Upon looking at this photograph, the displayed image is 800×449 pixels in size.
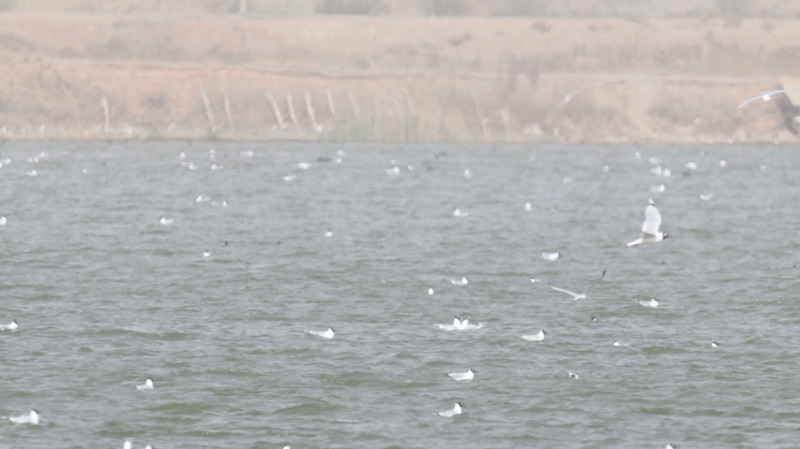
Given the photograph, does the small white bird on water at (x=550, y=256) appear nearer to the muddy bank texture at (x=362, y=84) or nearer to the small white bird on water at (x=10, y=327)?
the small white bird on water at (x=10, y=327)

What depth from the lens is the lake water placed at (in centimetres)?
1902

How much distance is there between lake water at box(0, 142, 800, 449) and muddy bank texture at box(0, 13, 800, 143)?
23677 millimetres

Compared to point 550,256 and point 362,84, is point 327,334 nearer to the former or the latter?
point 550,256

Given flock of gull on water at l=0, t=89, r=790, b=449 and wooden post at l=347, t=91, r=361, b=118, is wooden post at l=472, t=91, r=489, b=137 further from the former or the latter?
flock of gull on water at l=0, t=89, r=790, b=449

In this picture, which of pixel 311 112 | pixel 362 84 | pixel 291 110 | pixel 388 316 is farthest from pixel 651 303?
pixel 362 84

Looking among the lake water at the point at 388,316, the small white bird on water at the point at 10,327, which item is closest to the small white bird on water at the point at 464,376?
the lake water at the point at 388,316

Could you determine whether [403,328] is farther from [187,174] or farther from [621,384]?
[187,174]

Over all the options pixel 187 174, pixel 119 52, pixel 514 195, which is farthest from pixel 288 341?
pixel 119 52

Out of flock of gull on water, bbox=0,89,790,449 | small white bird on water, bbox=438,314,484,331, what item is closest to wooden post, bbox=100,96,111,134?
flock of gull on water, bbox=0,89,790,449

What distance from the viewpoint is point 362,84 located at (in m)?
79.3

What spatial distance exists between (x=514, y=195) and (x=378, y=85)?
28.8 metres

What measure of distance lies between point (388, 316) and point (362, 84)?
54.1 m

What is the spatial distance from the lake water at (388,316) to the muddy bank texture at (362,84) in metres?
23.7

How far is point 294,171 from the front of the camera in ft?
193
